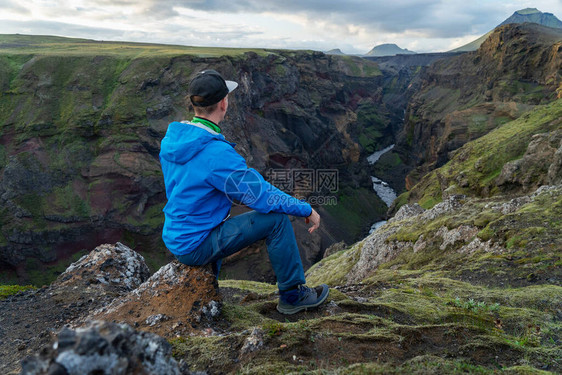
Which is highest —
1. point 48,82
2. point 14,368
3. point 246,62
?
point 246,62

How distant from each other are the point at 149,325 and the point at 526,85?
122718 millimetres

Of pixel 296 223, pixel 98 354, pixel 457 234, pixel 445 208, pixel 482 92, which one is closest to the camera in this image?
pixel 98 354

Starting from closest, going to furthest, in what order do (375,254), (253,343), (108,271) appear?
(253,343), (108,271), (375,254)

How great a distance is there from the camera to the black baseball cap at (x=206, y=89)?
17.1ft

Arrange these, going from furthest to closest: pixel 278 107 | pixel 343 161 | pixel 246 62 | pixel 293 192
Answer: pixel 343 161, pixel 278 107, pixel 246 62, pixel 293 192

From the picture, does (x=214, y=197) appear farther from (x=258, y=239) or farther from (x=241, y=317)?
(x=241, y=317)

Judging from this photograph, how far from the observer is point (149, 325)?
5.65m

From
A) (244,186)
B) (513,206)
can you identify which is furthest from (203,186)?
(513,206)

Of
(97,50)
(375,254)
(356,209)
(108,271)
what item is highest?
(97,50)

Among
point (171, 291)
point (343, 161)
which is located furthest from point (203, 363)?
point (343, 161)

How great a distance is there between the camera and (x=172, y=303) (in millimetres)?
6004

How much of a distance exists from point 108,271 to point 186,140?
6333mm

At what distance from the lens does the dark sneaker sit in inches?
234

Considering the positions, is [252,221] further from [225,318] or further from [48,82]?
[48,82]
